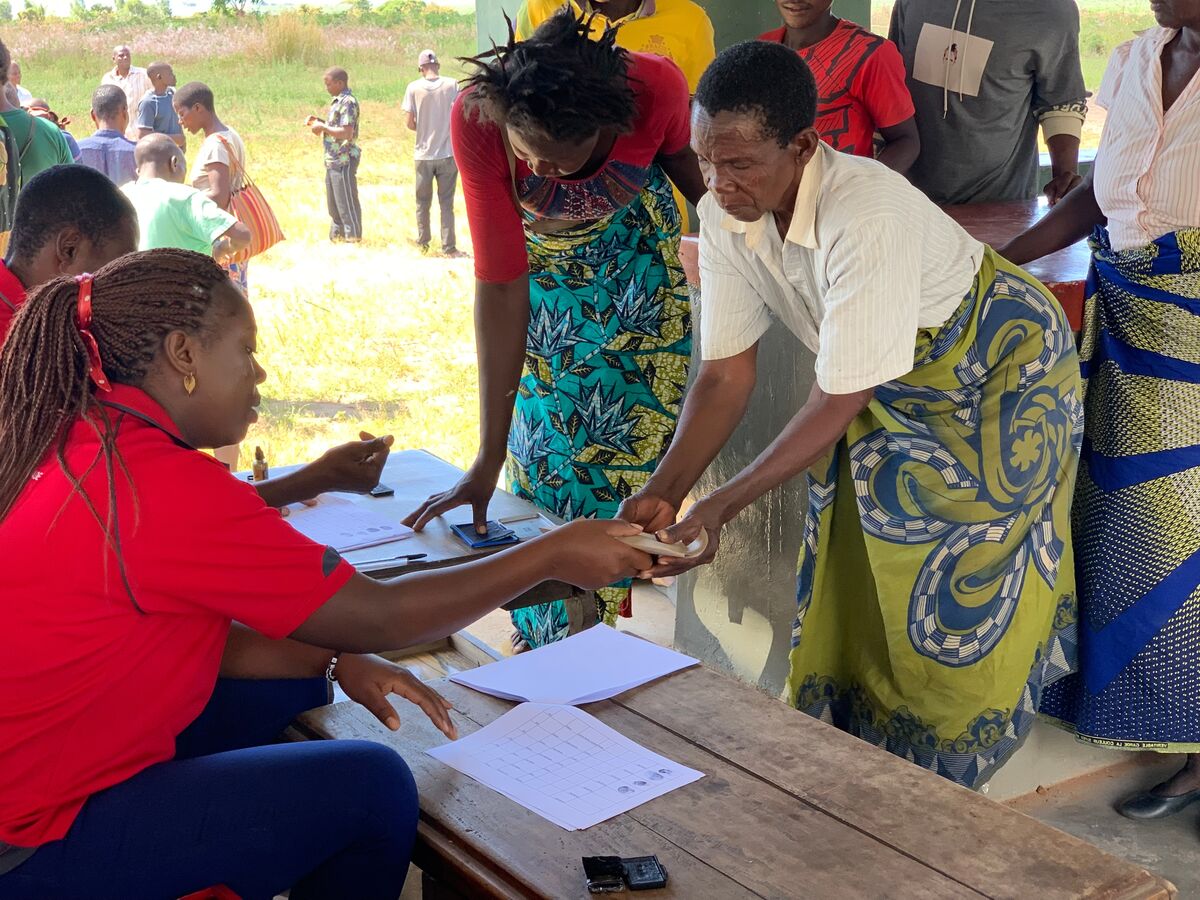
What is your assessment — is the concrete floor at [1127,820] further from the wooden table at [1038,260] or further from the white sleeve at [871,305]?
the white sleeve at [871,305]

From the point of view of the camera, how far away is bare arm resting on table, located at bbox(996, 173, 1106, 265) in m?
2.88

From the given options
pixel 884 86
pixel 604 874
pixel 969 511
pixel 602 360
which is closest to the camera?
pixel 604 874

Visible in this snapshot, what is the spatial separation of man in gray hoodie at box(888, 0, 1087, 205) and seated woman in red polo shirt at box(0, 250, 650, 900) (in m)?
3.05

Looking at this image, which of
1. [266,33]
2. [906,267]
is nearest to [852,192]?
[906,267]

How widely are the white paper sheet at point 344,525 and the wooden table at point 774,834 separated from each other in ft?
2.05

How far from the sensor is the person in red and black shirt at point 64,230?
2598 millimetres

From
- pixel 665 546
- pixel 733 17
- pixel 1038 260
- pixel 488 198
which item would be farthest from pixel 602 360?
pixel 733 17

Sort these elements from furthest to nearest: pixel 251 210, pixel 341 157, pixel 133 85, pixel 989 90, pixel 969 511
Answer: pixel 341 157 < pixel 133 85 < pixel 251 210 < pixel 989 90 < pixel 969 511

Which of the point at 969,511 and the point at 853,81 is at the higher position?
the point at 853,81

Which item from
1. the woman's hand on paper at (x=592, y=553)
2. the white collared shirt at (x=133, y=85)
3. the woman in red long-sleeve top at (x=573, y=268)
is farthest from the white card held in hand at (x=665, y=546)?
the white collared shirt at (x=133, y=85)

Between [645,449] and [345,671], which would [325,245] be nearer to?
[645,449]

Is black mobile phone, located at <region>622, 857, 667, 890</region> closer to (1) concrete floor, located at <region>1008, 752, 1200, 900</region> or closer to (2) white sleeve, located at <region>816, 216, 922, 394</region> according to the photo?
(2) white sleeve, located at <region>816, 216, 922, 394</region>

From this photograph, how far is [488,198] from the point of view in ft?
9.16

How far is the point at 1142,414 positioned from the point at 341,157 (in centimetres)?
827
